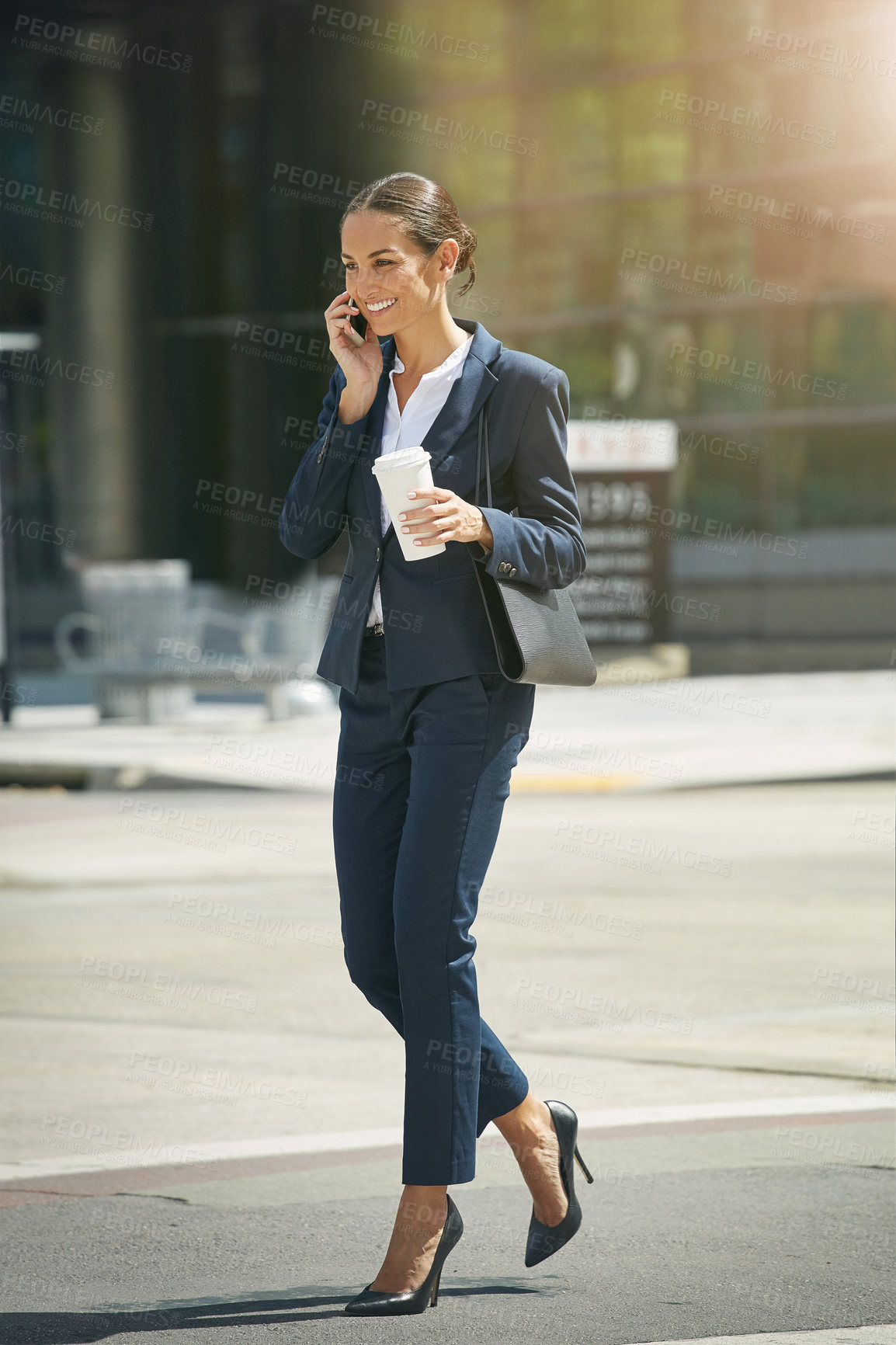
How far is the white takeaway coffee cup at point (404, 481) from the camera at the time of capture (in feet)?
9.82

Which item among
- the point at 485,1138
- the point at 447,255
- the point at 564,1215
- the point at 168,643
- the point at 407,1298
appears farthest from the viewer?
the point at 168,643

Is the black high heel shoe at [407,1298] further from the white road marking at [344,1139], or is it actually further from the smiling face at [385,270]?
the smiling face at [385,270]

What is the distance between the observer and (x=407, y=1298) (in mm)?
3156

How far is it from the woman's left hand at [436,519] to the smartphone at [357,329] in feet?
1.54

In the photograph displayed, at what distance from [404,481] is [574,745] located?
469 inches

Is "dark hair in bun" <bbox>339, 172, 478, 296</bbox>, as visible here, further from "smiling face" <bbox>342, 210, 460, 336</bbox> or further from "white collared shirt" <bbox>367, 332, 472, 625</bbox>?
"white collared shirt" <bbox>367, 332, 472, 625</bbox>

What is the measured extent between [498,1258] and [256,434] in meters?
22.7

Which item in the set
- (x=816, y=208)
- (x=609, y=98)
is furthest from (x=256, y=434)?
(x=816, y=208)

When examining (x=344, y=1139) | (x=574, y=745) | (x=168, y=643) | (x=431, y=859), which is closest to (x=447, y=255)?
(x=431, y=859)

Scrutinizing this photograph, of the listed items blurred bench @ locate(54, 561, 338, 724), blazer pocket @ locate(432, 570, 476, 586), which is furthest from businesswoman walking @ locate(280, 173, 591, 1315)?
blurred bench @ locate(54, 561, 338, 724)

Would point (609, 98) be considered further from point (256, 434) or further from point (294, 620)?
point (294, 620)

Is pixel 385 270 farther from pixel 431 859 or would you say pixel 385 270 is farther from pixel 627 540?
pixel 627 540

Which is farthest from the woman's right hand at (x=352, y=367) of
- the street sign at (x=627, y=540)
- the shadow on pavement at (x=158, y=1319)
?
the street sign at (x=627, y=540)

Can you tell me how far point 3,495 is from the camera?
15805mm
